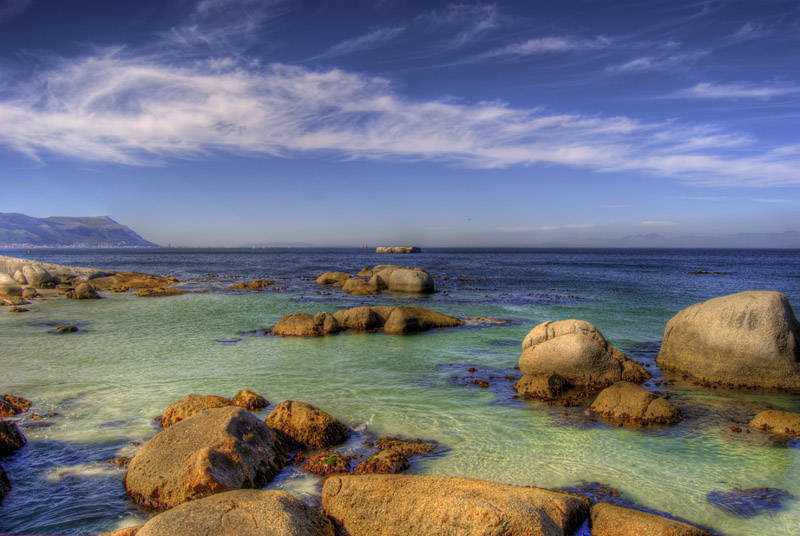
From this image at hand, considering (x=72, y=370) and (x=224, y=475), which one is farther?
(x=72, y=370)

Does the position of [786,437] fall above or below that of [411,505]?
below

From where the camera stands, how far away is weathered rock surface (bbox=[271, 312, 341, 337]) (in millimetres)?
22688

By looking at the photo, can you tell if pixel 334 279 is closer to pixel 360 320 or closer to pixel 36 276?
pixel 360 320

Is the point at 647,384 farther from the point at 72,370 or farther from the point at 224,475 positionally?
the point at 72,370

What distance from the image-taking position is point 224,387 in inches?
569

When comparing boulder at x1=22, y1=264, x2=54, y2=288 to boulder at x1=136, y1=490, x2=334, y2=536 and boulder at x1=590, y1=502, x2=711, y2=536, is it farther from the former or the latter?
boulder at x1=590, y1=502, x2=711, y2=536

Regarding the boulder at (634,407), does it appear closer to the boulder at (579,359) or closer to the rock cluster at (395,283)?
the boulder at (579,359)

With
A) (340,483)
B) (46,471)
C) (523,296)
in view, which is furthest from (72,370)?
(523,296)

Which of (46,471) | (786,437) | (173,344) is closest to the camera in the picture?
(46,471)

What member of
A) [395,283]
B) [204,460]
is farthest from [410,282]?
[204,460]

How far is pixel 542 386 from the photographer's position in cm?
1366

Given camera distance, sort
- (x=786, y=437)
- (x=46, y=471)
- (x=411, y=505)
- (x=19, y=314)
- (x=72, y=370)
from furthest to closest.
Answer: (x=19, y=314) < (x=72, y=370) < (x=786, y=437) < (x=46, y=471) < (x=411, y=505)

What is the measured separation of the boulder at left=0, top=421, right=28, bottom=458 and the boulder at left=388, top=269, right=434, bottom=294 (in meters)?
33.5

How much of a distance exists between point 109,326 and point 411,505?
24257mm
